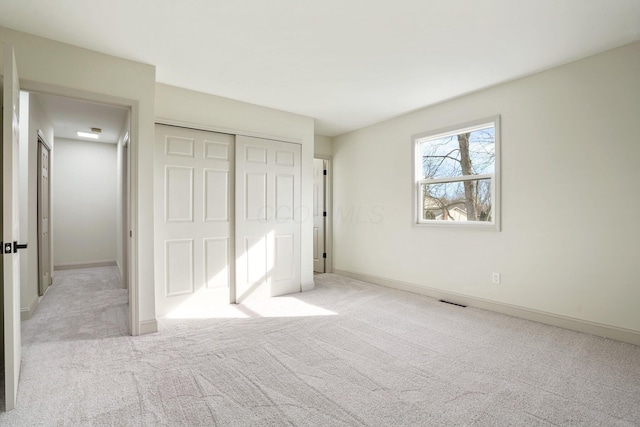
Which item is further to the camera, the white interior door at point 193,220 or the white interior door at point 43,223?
the white interior door at point 43,223

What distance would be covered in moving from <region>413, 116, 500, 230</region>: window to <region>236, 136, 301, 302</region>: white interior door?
1816 mm

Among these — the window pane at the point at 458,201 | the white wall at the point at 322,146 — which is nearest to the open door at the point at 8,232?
the window pane at the point at 458,201

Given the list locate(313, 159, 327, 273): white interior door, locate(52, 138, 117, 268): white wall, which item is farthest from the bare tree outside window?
locate(52, 138, 117, 268): white wall

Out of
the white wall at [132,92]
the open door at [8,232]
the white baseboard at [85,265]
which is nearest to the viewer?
the open door at [8,232]

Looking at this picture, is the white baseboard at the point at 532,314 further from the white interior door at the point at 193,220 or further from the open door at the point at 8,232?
the open door at the point at 8,232

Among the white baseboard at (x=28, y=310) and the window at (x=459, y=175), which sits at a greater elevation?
the window at (x=459, y=175)

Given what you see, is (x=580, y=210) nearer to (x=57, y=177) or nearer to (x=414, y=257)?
(x=414, y=257)

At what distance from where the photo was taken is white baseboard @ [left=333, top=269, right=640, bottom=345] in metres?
2.81

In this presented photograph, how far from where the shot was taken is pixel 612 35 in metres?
2.59

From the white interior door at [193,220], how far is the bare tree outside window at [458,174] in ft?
8.84

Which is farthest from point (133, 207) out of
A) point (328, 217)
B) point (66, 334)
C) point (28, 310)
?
point (328, 217)

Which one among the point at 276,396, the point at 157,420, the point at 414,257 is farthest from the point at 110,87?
the point at 414,257

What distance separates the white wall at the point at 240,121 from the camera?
11.6 ft

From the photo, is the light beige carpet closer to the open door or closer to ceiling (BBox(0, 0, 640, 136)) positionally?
the open door
